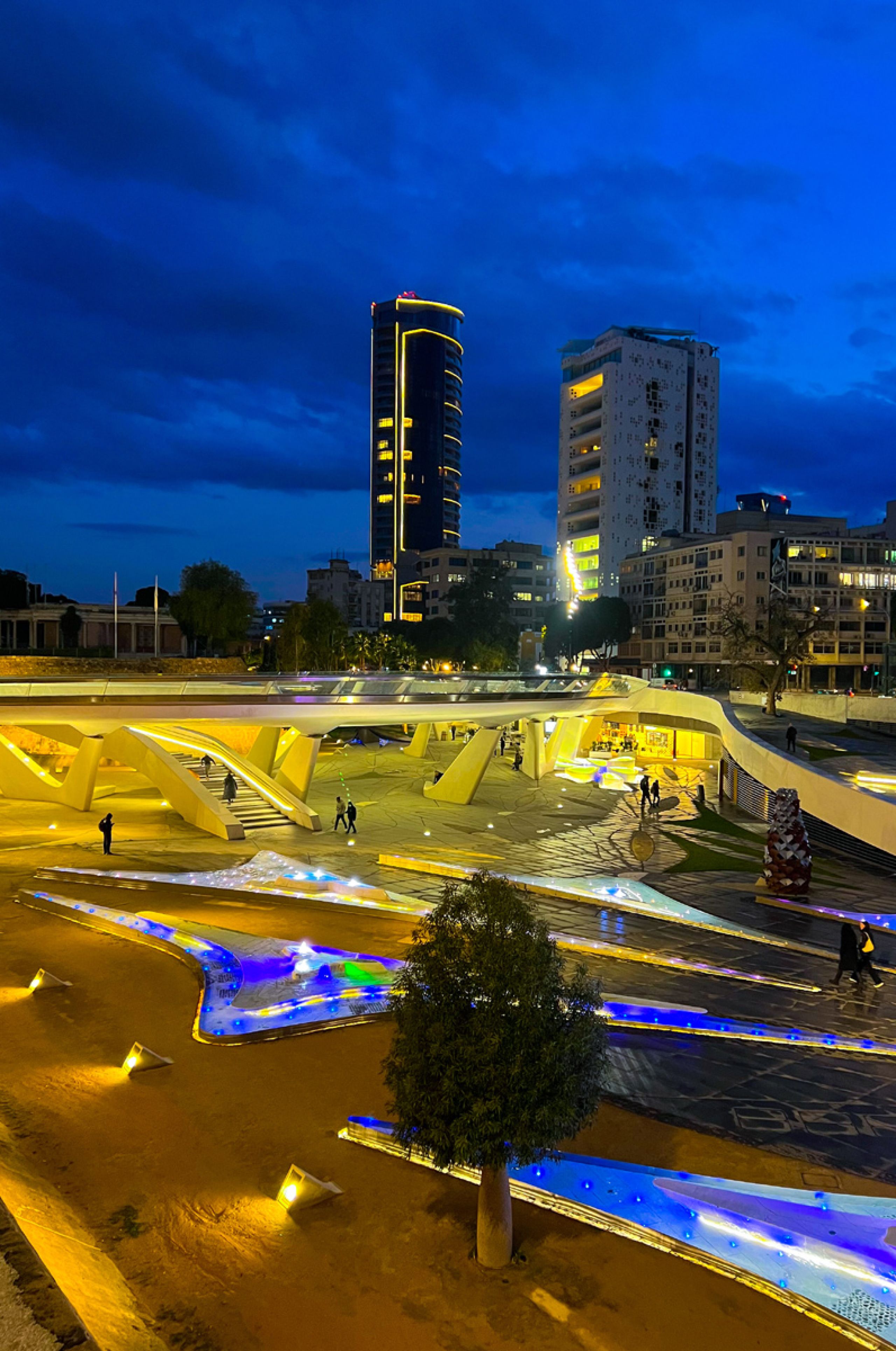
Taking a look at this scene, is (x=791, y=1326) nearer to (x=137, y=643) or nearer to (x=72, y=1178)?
(x=72, y=1178)

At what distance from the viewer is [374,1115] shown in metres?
9.92

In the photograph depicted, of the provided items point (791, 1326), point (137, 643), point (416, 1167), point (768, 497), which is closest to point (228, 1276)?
point (416, 1167)

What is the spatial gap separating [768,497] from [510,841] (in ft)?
352

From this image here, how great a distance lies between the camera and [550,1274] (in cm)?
716

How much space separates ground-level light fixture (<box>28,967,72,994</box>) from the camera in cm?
1441

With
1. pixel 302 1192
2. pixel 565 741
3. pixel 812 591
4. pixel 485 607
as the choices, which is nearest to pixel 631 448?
pixel 485 607

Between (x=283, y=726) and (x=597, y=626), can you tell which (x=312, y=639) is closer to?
(x=597, y=626)

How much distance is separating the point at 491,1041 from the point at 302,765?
3228 centimetres

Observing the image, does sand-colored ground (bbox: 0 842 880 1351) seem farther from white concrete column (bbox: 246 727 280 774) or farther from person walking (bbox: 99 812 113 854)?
white concrete column (bbox: 246 727 280 774)

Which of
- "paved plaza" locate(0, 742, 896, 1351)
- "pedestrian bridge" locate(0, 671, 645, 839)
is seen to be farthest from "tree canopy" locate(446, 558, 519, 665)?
"paved plaza" locate(0, 742, 896, 1351)

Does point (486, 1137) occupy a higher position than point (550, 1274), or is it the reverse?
point (486, 1137)

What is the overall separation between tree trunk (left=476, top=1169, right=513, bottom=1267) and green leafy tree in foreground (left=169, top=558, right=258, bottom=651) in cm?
6654

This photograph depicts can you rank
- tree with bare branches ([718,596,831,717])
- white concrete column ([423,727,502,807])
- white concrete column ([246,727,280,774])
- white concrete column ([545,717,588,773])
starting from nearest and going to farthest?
1. white concrete column ([423,727,502,807])
2. white concrete column ([246,727,280,774])
3. tree with bare branches ([718,596,831,717])
4. white concrete column ([545,717,588,773])

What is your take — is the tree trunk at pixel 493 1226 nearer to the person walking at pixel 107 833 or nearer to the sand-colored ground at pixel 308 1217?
the sand-colored ground at pixel 308 1217
